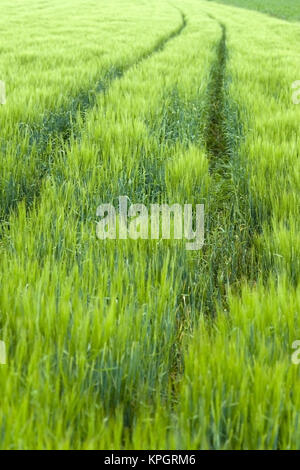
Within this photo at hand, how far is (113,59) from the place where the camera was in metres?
5.41

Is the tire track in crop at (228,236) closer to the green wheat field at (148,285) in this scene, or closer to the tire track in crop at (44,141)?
the green wheat field at (148,285)

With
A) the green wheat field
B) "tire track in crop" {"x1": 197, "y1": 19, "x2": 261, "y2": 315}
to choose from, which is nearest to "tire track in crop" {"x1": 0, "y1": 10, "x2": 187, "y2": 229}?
the green wheat field

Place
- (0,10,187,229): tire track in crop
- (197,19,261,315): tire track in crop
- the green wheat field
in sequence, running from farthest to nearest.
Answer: (0,10,187,229): tire track in crop → (197,19,261,315): tire track in crop → the green wheat field

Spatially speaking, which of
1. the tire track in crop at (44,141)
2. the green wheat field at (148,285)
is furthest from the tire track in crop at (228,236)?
the tire track in crop at (44,141)

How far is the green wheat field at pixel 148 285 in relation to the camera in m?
0.70

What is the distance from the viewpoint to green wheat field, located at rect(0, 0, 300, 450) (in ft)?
2.30

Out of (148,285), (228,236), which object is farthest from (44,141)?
(148,285)

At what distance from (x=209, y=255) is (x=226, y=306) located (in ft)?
0.85

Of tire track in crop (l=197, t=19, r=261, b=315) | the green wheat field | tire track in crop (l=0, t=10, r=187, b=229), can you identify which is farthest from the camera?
tire track in crop (l=0, t=10, r=187, b=229)

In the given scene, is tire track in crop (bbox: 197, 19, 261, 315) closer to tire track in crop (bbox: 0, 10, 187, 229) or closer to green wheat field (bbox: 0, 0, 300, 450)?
green wheat field (bbox: 0, 0, 300, 450)

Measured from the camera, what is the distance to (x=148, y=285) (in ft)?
3.49

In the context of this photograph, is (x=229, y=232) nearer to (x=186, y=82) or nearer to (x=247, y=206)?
(x=247, y=206)

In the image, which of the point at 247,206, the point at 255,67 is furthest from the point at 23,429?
the point at 255,67

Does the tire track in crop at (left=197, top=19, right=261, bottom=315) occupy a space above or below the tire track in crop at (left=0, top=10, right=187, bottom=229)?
below
